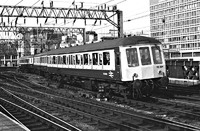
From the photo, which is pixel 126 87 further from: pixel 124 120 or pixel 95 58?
pixel 124 120

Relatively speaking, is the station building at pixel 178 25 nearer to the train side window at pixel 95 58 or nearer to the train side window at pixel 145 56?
the train side window at pixel 95 58

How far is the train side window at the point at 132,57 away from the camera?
14.6 meters

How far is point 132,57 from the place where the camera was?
14.7 metres

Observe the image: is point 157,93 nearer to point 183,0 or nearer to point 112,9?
point 112,9

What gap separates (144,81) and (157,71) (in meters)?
0.97

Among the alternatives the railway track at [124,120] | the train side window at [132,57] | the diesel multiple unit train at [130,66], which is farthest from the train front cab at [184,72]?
the railway track at [124,120]

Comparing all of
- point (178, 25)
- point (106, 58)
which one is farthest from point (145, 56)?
point (178, 25)

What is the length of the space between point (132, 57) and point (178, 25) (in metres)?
121

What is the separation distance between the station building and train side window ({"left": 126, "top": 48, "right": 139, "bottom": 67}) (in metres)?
99.1

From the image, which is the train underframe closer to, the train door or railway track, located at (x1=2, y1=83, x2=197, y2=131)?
the train door

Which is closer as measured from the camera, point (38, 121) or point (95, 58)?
point (38, 121)

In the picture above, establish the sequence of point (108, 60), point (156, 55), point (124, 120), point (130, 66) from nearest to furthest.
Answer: point (124, 120)
point (130, 66)
point (156, 55)
point (108, 60)

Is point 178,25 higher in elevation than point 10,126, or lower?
higher

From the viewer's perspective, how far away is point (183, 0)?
396ft
